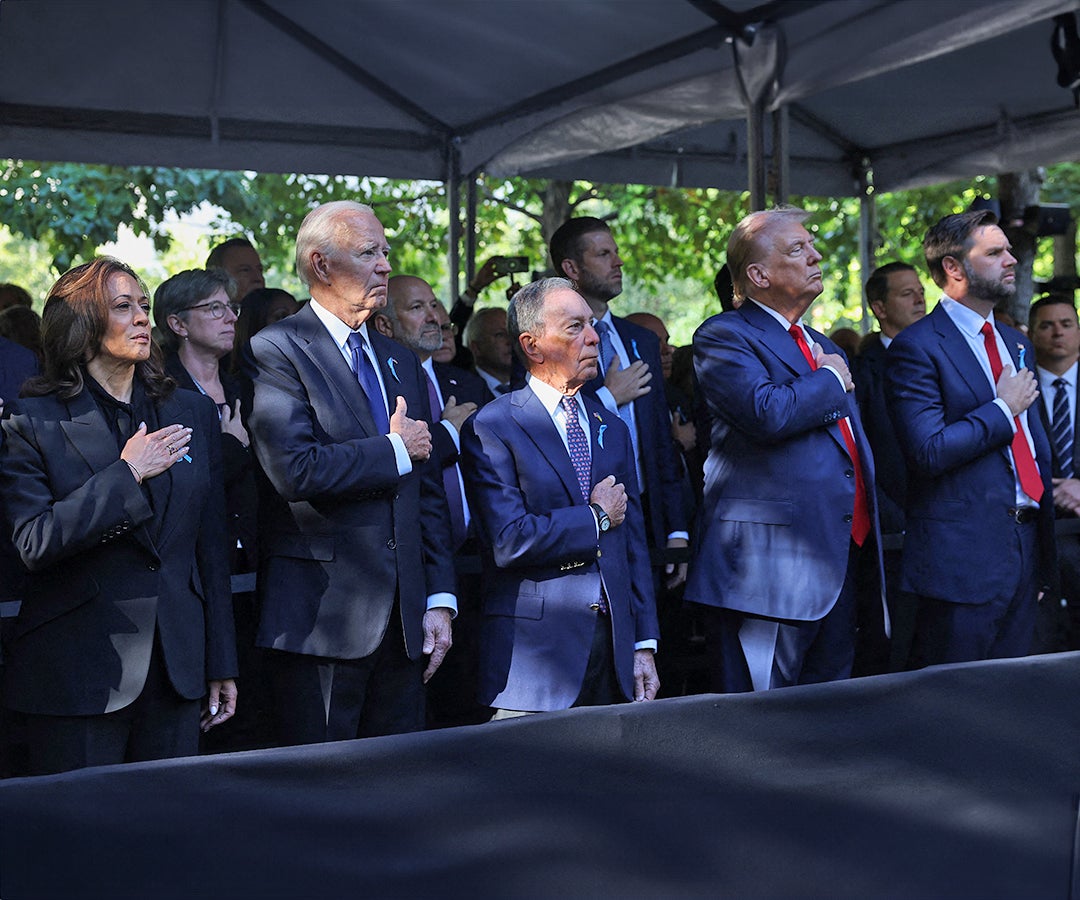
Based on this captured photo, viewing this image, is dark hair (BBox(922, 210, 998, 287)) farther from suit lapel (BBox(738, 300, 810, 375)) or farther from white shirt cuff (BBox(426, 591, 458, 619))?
white shirt cuff (BBox(426, 591, 458, 619))

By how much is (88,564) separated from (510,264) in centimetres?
391

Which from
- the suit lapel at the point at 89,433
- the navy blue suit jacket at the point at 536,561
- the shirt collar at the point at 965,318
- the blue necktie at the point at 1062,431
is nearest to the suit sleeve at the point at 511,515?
the navy blue suit jacket at the point at 536,561

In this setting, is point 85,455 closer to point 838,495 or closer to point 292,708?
point 292,708

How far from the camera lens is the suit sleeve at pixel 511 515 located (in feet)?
12.1

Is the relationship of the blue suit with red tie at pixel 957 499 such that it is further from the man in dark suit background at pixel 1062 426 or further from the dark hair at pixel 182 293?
the dark hair at pixel 182 293

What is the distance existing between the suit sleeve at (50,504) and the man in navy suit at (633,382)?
64.9 inches

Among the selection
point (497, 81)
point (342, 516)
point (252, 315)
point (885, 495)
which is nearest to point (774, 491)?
point (342, 516)

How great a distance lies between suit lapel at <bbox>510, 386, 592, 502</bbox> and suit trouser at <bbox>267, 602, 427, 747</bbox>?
59 centimetres

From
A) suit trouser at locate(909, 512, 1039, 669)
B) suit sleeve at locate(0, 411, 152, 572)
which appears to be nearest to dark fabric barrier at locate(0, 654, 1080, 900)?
suit sleeve at locate(0, 411, 152, 572)

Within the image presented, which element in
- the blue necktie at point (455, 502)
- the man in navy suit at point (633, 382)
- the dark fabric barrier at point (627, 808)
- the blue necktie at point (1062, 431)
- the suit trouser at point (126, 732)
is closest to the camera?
the dark fabric barrier at point (627, 808)

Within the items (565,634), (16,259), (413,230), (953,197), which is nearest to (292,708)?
(565,634)

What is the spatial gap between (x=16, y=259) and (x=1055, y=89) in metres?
44.5

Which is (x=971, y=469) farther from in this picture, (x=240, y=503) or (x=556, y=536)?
(x=240, y=503)

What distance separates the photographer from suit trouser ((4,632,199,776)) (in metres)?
3.23
